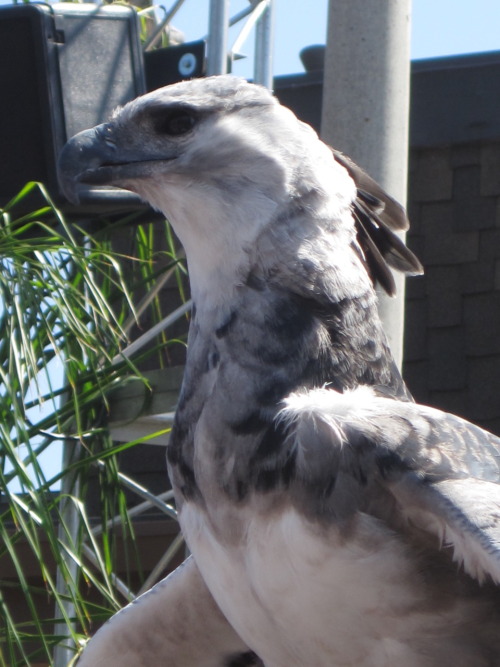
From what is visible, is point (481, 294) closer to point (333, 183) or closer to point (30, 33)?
point (30, 33)

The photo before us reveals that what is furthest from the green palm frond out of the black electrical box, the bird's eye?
the bird's eye

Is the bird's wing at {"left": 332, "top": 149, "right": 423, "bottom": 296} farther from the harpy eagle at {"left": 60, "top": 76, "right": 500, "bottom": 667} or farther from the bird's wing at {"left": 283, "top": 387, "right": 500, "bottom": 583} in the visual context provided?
the bird's wing at {"left": 283, "top": 387, "right": 500, "bottom": 583}

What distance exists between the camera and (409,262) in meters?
2.39

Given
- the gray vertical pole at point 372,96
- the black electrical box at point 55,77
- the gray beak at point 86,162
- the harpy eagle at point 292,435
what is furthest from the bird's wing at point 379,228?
the black electrical box at point 55,77

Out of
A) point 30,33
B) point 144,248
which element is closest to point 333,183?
point 30,33

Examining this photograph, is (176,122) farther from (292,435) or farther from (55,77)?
(55,77)

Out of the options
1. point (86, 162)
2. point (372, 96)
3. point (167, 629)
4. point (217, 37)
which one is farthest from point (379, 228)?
point (217, 37)

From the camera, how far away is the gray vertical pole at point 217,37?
122 inches

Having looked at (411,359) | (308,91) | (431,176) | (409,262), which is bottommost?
(411,359)

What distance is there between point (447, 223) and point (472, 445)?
113 inches

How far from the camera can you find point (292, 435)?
73.3 inches

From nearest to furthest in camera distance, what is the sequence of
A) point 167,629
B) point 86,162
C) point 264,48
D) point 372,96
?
point 86,162, point 167,629, point 372,96, point 264,48

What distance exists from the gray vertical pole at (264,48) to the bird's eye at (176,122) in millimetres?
1140

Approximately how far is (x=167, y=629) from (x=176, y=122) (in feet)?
3.10
